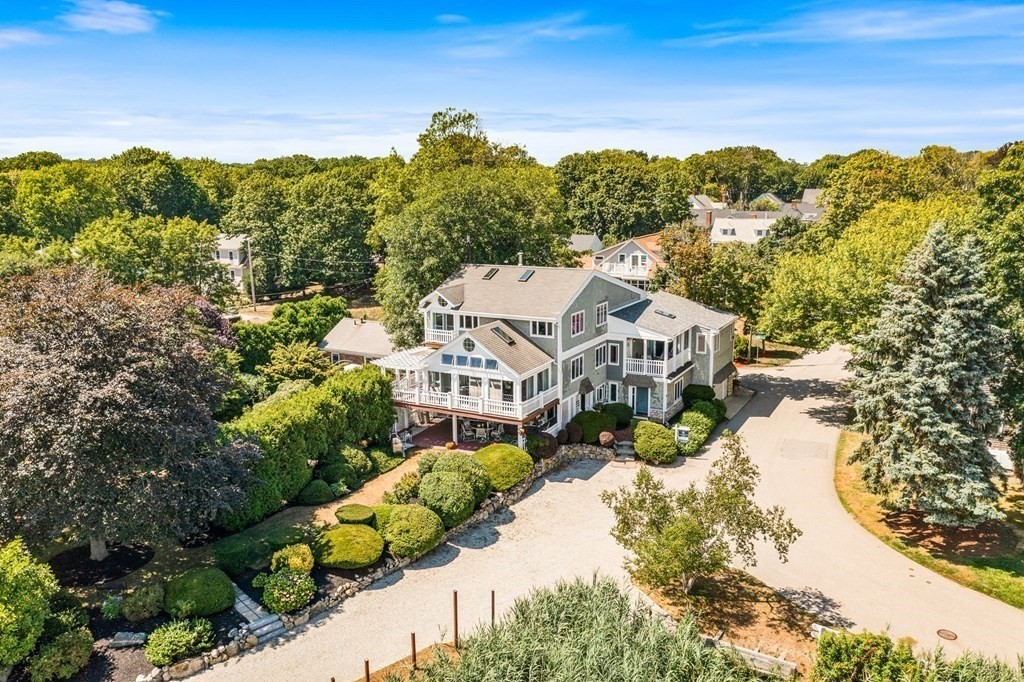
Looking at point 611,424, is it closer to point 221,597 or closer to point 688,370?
point 688,370

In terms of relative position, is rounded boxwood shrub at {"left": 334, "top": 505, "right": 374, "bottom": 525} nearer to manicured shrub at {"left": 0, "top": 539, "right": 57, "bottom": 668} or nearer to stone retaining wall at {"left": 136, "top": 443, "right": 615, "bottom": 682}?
stone retaining wall at {"left": 136, "top": 443, "right": 615, "bottom": 682}

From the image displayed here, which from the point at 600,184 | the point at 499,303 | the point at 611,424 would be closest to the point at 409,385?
the point at 499,303

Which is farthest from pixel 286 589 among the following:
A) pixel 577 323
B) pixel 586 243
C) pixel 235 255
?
pixel 586 243

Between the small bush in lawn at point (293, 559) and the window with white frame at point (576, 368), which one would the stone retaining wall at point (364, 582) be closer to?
the small bush in lawn at point (293, 559)

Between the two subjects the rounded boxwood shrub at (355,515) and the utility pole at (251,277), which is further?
the utility pole at (251,277)

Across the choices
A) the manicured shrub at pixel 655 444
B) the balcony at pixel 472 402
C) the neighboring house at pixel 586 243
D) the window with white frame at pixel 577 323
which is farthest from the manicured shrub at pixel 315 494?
the neighboring house at pixel 586 243
